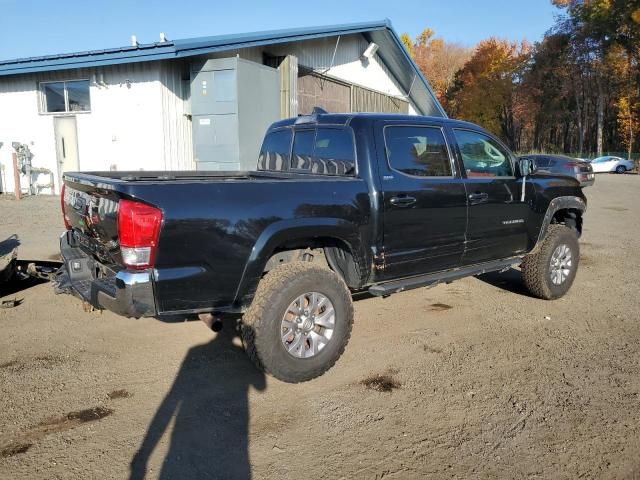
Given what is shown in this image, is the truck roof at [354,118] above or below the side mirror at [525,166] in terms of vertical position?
above

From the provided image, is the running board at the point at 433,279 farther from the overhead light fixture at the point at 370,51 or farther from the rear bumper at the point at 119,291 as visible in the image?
the overhead light fixture at the point at 370,51

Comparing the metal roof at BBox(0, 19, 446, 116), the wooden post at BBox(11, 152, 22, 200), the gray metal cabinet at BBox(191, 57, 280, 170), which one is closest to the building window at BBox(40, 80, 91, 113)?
the metal roof at BBox(0, 19, 446, 116)

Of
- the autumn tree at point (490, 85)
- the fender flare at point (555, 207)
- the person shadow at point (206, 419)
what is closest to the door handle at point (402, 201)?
the person shadow at point (206, 419)

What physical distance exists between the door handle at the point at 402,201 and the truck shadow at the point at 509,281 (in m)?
2.70

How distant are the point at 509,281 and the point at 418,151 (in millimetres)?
3167

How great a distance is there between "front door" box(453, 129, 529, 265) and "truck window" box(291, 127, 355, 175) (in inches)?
48.9

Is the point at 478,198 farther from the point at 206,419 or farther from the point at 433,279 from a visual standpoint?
the point at 206,419

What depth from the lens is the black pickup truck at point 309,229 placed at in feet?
10.8

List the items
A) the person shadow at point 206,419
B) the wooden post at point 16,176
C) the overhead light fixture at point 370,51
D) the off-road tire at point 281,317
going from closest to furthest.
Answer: the person shadow at point 206,419, the off-road tire at point 281,317, the wooden post at point 16,176, the overhead light fixture at point 370,51

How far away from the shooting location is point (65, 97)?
13648 millimetres

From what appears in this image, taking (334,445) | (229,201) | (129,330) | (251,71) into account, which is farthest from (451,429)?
(251,71)

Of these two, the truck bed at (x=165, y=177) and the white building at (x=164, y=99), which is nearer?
the truck bed at (x=165, y=177)

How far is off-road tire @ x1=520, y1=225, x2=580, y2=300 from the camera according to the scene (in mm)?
5789

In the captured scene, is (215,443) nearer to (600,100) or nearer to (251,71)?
(251,71)
